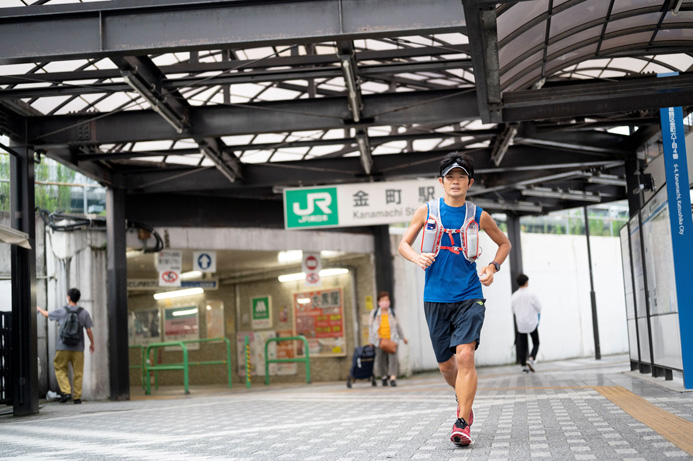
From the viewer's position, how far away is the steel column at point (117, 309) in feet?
53.0

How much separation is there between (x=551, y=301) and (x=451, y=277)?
20.2 meters

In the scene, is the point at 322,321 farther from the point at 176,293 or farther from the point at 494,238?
the point at 494,238

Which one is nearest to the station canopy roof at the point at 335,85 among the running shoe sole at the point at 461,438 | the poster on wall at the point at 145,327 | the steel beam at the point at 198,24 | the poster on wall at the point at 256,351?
the steel beam at the point at 198,24

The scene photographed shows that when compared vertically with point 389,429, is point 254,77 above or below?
above

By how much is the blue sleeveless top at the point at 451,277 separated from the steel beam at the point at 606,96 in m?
3.42

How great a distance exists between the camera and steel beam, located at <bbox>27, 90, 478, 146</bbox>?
1309 centimetres

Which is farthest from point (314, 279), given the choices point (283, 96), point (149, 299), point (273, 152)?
point (149, 299)

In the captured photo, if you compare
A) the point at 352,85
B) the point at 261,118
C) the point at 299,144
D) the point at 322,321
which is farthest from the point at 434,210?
the point at 322,321

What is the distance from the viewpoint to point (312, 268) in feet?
65.8

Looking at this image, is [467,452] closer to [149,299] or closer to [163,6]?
[163,6]

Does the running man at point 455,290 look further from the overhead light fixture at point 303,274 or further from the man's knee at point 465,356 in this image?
the overhead light fixture at point 303,274

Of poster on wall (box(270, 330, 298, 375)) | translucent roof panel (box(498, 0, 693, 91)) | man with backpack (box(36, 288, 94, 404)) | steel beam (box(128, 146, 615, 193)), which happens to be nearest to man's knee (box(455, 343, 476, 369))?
translucent roof panel (box(498, 0, 693, 91))

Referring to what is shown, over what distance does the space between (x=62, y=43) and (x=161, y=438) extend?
196 inches

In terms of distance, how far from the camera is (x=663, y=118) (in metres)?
9.71
